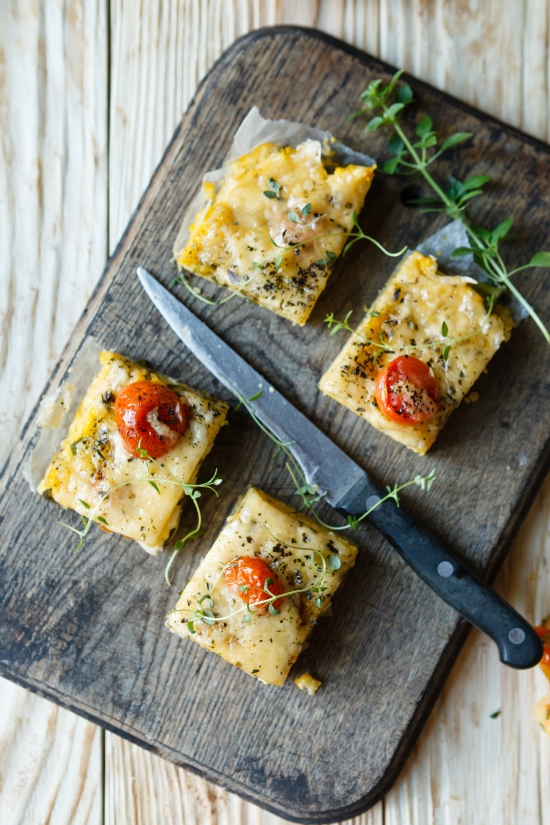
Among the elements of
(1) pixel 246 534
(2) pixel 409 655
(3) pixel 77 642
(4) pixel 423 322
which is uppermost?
(4) pixel 423 322

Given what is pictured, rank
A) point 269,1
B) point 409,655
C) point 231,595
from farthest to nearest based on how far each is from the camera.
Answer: point 269,1 → point 409,655 → point 231,595

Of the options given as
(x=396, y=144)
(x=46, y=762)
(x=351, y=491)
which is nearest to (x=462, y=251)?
(x=396, y=144)

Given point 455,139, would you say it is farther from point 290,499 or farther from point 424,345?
point 290,499

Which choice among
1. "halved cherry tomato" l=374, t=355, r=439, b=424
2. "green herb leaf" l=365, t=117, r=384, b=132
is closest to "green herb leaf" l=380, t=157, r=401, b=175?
"green herb leaf" l=365, t=117, r=384, b=132

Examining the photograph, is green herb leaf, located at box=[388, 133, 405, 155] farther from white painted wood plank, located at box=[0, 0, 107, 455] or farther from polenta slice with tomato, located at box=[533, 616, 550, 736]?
polenta slice with tomato, located at box=[533, 616, 550, 736]

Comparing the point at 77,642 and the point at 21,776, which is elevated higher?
the point at 77,642

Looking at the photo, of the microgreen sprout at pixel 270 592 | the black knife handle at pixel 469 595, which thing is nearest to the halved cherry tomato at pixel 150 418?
the microgreen sprout at pixel 270 592

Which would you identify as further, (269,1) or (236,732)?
(269,1)

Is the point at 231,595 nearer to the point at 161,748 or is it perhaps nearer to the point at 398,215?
the point at 161,748


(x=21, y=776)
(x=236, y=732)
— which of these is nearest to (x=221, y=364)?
(x=236, y=732)

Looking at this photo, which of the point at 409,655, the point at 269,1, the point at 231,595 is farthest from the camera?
the point at 269,1
